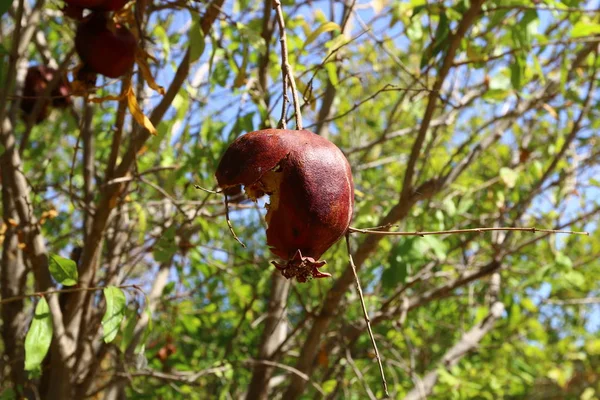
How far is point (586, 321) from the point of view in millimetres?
6352

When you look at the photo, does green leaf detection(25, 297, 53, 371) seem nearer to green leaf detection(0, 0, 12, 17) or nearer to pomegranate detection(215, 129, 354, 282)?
green leaf detection(0, 0, 12, 17)

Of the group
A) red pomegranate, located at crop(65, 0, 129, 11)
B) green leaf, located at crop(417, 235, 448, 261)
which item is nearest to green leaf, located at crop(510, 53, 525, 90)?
green leaf, located at crop(417, 235, 448, 261)

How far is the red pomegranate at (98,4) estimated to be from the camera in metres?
1.31

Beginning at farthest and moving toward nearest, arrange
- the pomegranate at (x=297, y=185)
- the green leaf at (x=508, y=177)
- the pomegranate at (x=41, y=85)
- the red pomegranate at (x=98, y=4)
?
the green leaf at (x=508, y=177)
the pomegranate at (x=41, y=85)
the red pomegranate at (x=98, y=4)
the pomegranate at (x=297, y=185)

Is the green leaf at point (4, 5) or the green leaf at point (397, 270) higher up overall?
the green leaf at point (397, 270)

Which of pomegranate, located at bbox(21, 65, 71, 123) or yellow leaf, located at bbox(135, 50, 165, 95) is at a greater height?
pomegranate, located at bbox(21, 65, 71, 123)

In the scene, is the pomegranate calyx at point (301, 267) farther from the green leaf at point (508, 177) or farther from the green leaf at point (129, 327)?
the green leaf at point (508, 177)

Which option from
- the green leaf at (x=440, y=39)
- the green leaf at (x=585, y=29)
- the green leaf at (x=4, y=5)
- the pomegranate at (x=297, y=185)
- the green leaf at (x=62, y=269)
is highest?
the green leaf at (x=585, y=29)

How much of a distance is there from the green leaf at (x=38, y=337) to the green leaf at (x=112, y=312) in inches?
5.1

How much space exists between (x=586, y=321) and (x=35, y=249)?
5.96 meters

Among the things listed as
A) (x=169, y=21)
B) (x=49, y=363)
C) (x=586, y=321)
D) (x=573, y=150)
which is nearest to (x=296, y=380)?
(x=49, y=363)

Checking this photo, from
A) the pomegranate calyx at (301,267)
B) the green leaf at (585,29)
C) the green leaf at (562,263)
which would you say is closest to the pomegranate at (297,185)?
the pomegranate calyx at (301,267)

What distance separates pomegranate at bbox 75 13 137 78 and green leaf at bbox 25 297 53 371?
0.55m

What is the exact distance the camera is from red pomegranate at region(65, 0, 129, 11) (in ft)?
4.29
